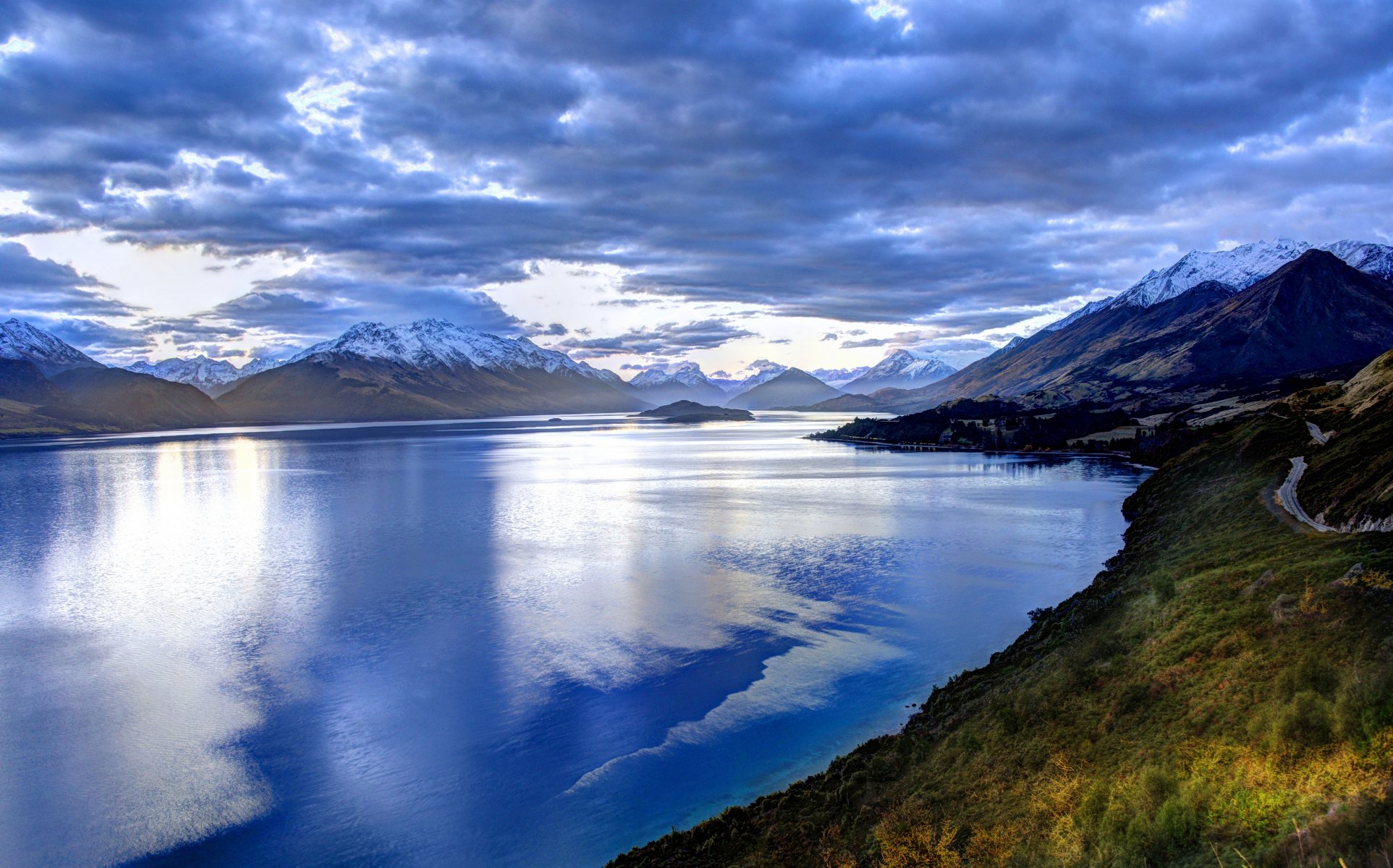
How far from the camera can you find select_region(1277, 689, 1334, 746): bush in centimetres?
1490

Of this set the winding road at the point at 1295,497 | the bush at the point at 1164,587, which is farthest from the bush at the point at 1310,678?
the winding road at the point at 1295,497

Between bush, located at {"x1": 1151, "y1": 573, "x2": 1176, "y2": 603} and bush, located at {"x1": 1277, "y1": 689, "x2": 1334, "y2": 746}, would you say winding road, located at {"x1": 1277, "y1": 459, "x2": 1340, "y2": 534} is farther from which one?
bush, located at {"x1": 1277, "y1": 689, "x2": 1334, "y2": 746}

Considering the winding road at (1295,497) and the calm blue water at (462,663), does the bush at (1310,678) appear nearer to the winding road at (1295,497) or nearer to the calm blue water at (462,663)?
the calm blue water at (462,663)

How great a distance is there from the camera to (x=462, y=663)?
33531 mm

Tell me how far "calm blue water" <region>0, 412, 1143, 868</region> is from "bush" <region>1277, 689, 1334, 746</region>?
1234cm

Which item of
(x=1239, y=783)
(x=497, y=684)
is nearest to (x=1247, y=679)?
(x=1239, y=783)

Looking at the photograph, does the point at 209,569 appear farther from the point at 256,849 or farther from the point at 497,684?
the point at 256,849

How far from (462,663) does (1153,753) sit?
26.6 meters

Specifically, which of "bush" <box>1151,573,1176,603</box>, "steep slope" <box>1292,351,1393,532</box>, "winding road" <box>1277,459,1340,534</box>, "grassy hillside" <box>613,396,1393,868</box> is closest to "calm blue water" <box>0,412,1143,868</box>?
"grassy hillside" <box>613,396,1393,868</box>

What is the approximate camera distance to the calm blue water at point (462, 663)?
21828 millimetres

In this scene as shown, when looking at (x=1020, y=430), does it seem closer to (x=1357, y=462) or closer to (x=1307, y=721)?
(x=1357, y=462)

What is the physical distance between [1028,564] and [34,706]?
53143 millimetres

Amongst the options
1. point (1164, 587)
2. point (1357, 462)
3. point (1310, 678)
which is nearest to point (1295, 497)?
point (1357, 462)

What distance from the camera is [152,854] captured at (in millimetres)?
20203
